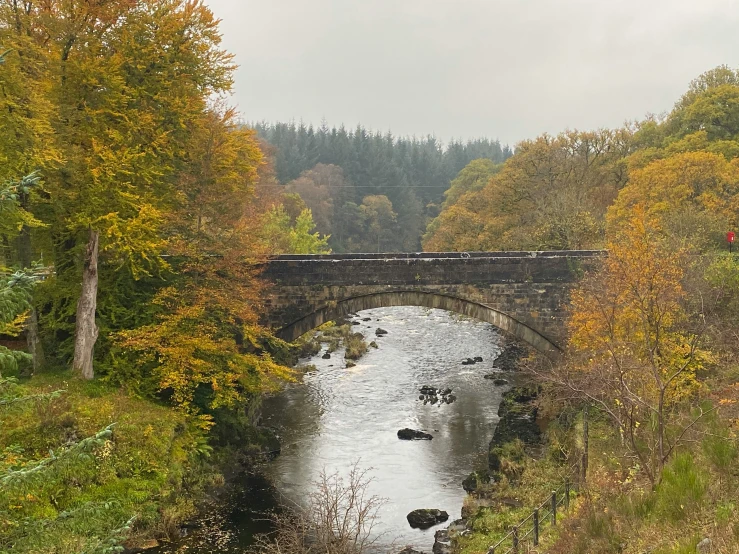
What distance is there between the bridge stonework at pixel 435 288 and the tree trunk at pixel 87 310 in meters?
5.69

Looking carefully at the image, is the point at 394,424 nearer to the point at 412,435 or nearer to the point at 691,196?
the point at 412,435

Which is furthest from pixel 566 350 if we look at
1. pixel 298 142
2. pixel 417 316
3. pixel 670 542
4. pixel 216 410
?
pixel 298 142

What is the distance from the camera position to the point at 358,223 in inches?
2726

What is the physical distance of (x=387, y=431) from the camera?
21.0 meters

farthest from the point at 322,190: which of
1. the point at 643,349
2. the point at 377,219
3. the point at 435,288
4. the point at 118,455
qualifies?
the point at 643,349

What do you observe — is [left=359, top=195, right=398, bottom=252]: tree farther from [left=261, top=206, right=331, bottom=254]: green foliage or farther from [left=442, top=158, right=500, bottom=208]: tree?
[left=261, top=206, right=331, bottom=254]: green foliage

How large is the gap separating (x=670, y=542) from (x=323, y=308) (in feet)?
45.7

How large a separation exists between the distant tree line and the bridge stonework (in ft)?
103

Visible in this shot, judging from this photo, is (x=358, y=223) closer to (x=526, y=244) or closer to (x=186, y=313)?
(x=526, y=244)

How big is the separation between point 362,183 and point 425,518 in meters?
68.3

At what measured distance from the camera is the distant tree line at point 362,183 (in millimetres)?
68875

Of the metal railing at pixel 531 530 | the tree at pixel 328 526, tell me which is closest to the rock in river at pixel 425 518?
the tree at pixel 328 526

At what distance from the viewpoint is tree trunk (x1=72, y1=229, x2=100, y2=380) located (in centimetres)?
1536

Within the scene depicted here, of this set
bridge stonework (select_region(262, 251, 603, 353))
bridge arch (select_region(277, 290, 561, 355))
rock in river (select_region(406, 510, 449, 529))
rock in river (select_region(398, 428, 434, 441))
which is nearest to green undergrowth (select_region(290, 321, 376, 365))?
bridge arch (select_region(277, 290, 561, 355))
